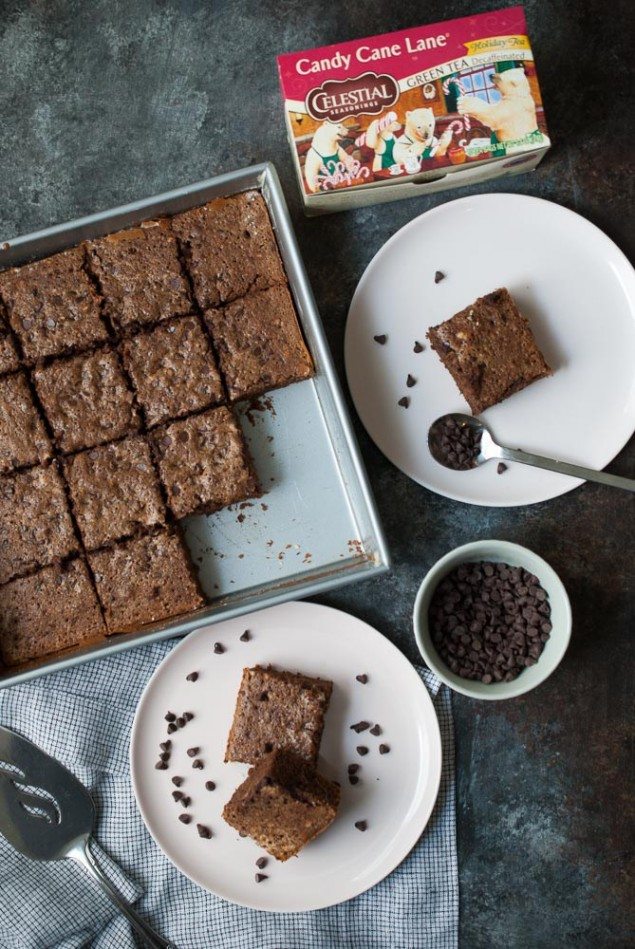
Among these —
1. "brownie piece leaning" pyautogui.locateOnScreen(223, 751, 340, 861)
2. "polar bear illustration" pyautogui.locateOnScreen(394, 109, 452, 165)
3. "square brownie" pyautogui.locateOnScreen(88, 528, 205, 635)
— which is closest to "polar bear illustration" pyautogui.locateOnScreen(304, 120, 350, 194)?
"polar bear illustration" pyautogui.locateOnScreen(394, 109, 452, 165)

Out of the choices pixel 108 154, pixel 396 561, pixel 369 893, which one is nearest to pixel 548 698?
pixel 396 561

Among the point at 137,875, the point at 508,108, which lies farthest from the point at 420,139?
the point at 137,875

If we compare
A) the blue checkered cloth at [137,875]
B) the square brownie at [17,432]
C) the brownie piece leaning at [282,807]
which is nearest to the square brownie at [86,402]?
the square brownie at [17,432]

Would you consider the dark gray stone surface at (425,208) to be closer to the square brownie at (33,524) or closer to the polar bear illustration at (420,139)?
the polar bear illustration at (420,139)

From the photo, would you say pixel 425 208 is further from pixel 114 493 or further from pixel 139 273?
pixel 114 493

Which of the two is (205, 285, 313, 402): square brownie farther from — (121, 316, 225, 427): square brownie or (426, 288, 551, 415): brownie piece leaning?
(426, 288, 551, 415): brownie piece leaning
